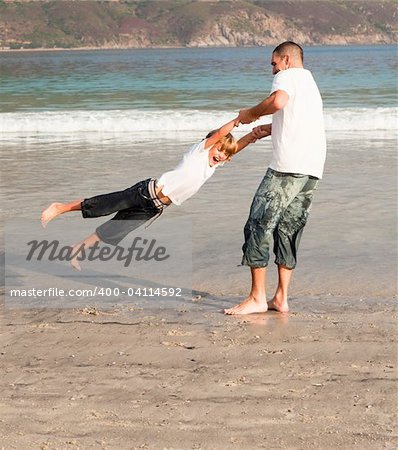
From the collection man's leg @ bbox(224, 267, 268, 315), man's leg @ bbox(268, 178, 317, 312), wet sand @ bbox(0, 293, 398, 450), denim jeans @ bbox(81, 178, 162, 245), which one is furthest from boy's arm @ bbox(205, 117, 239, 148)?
wet sand @ bbox(0, 293, 398, 450)

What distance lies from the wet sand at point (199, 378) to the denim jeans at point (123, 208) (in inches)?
20.5

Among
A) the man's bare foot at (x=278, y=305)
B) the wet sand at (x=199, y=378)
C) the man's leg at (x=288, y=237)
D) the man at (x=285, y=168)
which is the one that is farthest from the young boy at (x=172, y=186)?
the man's bare foot at (x=278, y=305)

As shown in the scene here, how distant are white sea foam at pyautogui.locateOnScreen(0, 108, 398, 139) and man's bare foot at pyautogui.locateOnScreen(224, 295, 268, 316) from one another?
1253 cm

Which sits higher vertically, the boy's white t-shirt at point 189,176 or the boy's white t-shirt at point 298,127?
the boy's white t-shirt at point 298,127

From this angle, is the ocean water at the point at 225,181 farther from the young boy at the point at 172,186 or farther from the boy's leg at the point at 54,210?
the boy's leg at the point at 54,210

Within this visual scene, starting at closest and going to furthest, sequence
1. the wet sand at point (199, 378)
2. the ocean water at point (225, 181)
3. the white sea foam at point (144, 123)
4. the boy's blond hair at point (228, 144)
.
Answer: the wet sand at point (199, 378) → the boy's blond hair at point (228, 144) → the ocean water at point (225, 181) → the white sea foam at point (144, 123)

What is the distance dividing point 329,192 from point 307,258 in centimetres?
319

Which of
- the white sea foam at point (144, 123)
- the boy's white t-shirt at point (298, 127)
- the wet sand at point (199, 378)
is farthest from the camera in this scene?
the white sea foam at point (144, 123)

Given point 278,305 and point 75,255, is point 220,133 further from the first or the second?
point 75,255

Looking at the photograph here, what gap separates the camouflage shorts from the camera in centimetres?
574

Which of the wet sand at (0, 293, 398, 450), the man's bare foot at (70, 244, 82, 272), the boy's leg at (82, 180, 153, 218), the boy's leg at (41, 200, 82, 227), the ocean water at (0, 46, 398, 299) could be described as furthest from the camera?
the ocean water at (0, 46, 398, 299)

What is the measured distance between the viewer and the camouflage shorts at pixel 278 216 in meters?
5.74

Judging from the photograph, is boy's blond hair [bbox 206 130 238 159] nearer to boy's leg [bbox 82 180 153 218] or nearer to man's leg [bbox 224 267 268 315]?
boy's leg [bbox 82 180 153 218]

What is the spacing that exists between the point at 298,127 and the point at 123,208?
1.24 metres
